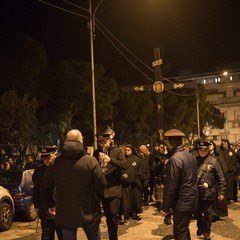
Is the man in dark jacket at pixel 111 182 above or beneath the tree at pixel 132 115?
beneath

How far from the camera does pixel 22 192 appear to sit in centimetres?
1197

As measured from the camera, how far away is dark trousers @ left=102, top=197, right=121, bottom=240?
7277 millimetres

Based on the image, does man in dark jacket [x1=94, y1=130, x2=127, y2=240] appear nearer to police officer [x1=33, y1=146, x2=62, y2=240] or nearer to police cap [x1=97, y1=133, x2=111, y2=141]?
police cap [x1=97, y1=133, x2=111, y2=141]

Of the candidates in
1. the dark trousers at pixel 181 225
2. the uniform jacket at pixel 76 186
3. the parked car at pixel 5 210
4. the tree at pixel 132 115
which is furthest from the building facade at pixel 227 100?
the uniform jacket at pixel 76 186

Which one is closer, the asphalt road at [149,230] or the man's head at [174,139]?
the man's head at [174,139]

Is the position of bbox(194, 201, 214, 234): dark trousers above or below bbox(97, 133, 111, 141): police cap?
below

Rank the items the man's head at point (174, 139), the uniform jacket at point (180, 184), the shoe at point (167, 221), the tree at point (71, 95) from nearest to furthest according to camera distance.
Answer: the uniform jacket at point (180, 184), the man's head at point (174, 139), the shoe at point (167, 221), the tree at point (71, 95)

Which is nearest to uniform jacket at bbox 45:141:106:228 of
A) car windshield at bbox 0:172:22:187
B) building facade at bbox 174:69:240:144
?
car windshield at bbox 0:172:22:187

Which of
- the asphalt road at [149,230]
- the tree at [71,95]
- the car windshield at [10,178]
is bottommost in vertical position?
the asphalt road at [149,230]

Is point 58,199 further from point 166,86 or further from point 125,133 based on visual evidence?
point 125,133

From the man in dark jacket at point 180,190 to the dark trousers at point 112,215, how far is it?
61.6 inches

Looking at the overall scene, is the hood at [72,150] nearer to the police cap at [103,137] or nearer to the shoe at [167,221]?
the police cap at [103,137]

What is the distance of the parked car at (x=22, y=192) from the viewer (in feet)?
38.9

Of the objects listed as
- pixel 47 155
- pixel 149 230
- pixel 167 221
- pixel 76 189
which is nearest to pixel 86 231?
pixel 76 189
